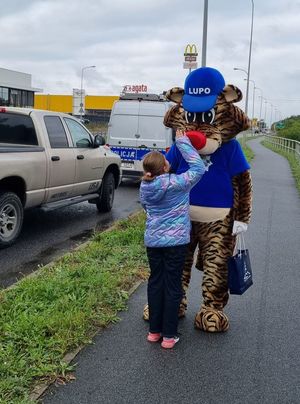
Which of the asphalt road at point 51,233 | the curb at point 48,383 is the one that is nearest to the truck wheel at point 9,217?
the asphalt road at point 51,233

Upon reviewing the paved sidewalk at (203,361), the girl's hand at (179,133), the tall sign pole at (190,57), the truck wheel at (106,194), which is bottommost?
the paved sidewalk at (203,361)

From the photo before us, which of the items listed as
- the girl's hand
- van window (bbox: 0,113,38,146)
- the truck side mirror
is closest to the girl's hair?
the girl's hand

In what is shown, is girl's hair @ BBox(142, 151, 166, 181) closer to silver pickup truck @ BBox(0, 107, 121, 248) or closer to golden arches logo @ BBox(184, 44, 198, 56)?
silver pickup truck @ BBox(0, 107, 121, 248)

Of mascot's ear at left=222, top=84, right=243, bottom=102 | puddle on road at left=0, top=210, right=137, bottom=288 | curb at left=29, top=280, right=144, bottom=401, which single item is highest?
mascot's ear at left=222, top=84, right=243, bottom=102

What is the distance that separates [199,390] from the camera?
323 cm

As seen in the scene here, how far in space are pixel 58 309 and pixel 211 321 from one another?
48.9 inches

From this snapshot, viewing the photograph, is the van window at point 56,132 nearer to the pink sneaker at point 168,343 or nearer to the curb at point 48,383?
the curb at point 48,383

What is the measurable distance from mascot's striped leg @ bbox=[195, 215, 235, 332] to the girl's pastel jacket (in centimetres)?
42

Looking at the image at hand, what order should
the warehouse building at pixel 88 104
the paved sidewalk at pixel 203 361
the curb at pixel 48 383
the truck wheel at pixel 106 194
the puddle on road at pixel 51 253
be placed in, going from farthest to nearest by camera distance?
the warehouse building at pixel 88 104 → the truck wheel at pixel 106 194 → the puddle on road at pixel 51 253 → the paved sidewalk at pixel 203 361 → the curb at pixel 48 383

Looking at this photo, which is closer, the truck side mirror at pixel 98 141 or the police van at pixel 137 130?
the truck side mirror at pixel 98 141

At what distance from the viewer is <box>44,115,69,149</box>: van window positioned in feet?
25.1

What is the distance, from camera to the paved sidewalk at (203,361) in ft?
10.4

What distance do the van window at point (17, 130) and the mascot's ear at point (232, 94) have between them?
4037 mm

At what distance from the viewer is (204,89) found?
4.03 meters
